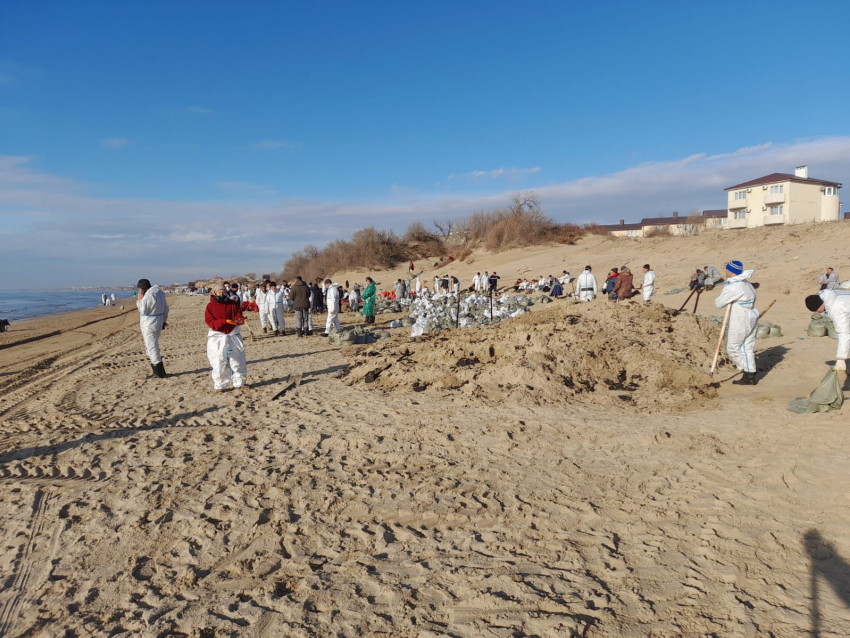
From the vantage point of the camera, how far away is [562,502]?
4.20 meters

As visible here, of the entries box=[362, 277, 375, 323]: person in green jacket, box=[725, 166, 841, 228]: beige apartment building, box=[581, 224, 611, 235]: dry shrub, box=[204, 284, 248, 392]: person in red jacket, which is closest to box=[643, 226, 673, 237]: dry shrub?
box=[581, 224, 611, 235]: dry shrub

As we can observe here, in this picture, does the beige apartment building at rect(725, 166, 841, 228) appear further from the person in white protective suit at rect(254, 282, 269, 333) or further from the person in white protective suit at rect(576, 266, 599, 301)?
the person in white protective suit at rect(254, 282, 269, 333)

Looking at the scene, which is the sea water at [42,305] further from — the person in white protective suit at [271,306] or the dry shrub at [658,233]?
the dry shrub at [658,233]

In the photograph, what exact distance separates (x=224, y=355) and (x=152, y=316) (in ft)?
6.49

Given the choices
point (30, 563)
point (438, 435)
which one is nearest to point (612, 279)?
point (438, 435)

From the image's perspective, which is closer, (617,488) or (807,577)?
(807,577)

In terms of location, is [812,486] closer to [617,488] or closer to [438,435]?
[617,488]

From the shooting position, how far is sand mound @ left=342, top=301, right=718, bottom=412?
7.39m

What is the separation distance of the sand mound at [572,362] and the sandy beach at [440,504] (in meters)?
0.06

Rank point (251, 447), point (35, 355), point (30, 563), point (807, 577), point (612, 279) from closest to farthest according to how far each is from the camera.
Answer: point (807, 577) < point (30, 563) < point (251, 447) < point (35, 355) < point (612, 279)

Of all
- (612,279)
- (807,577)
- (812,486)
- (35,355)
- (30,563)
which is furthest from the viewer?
(612,279)

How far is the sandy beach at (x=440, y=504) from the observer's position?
295 cm

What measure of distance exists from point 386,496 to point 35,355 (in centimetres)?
1538

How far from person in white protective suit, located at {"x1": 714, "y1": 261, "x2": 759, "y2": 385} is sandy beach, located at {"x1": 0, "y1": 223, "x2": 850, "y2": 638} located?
504 mm
